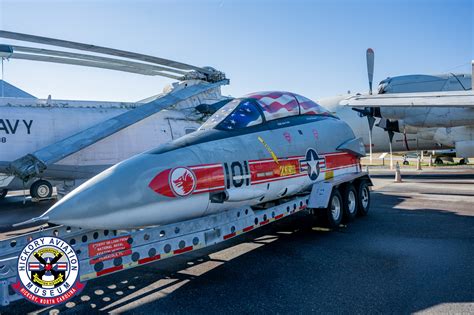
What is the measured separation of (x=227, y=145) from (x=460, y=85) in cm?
1578

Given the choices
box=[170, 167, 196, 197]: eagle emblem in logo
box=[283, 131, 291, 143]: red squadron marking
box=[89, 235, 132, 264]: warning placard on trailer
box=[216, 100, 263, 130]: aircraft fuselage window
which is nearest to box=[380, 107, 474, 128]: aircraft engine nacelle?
box=[283, 131, 291, 143]: red squadron marking

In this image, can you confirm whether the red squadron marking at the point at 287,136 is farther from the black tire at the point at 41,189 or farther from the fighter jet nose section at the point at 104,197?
the black tire at the point at 41,189

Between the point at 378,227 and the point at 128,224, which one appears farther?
the point at 378,227

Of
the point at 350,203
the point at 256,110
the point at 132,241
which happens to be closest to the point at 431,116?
the point at 350,203

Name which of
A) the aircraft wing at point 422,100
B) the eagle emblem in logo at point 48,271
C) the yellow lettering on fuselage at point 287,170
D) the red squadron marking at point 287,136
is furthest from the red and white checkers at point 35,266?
the aircraft wing at point 422,100

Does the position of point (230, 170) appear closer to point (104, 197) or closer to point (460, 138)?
point (104, 197)

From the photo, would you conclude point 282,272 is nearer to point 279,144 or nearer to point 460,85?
point 279,144

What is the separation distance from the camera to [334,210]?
776 cm

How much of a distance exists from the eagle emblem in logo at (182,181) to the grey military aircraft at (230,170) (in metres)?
0.01

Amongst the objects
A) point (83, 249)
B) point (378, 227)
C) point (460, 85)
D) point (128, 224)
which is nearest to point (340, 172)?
point (378, 227)

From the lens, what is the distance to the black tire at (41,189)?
1352cm

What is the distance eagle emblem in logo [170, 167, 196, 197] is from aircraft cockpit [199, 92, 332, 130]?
1.39m

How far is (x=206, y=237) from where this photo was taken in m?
4.81

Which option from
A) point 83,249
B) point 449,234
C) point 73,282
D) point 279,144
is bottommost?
point 449,234
